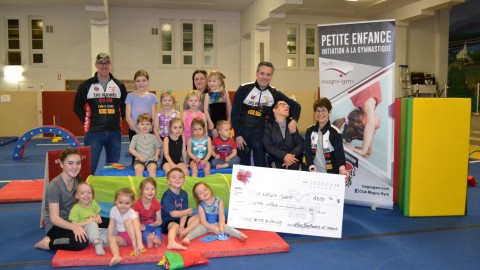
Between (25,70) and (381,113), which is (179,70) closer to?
(25,70)

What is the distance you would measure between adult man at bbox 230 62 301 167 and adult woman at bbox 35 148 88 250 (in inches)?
82.5

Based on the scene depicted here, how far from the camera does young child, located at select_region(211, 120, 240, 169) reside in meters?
5.23

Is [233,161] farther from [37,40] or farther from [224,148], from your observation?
[37,40]

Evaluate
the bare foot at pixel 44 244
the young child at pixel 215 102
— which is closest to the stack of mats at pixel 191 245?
the bare foot at pixel 44 244

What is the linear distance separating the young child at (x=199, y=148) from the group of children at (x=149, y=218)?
758mm

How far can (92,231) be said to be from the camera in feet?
11.6

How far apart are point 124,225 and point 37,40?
14.9 m

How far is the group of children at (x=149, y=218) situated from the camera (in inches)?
139

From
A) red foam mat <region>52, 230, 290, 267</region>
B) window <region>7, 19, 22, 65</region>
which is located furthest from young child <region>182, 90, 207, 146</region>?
window <region>7, 19, 22, 65</region>

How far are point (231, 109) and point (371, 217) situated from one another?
2126 mm

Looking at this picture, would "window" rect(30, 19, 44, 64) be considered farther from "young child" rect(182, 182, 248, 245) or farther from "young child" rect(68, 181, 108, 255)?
"young child" rect(182, 182, 248, 245)

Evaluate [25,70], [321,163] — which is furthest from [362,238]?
[25,70]

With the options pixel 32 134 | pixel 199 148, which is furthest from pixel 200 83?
pixel 32 134

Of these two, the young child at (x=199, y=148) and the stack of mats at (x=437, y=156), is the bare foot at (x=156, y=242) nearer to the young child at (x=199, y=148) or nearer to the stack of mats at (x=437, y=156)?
the young child at (x=199, y=148)
